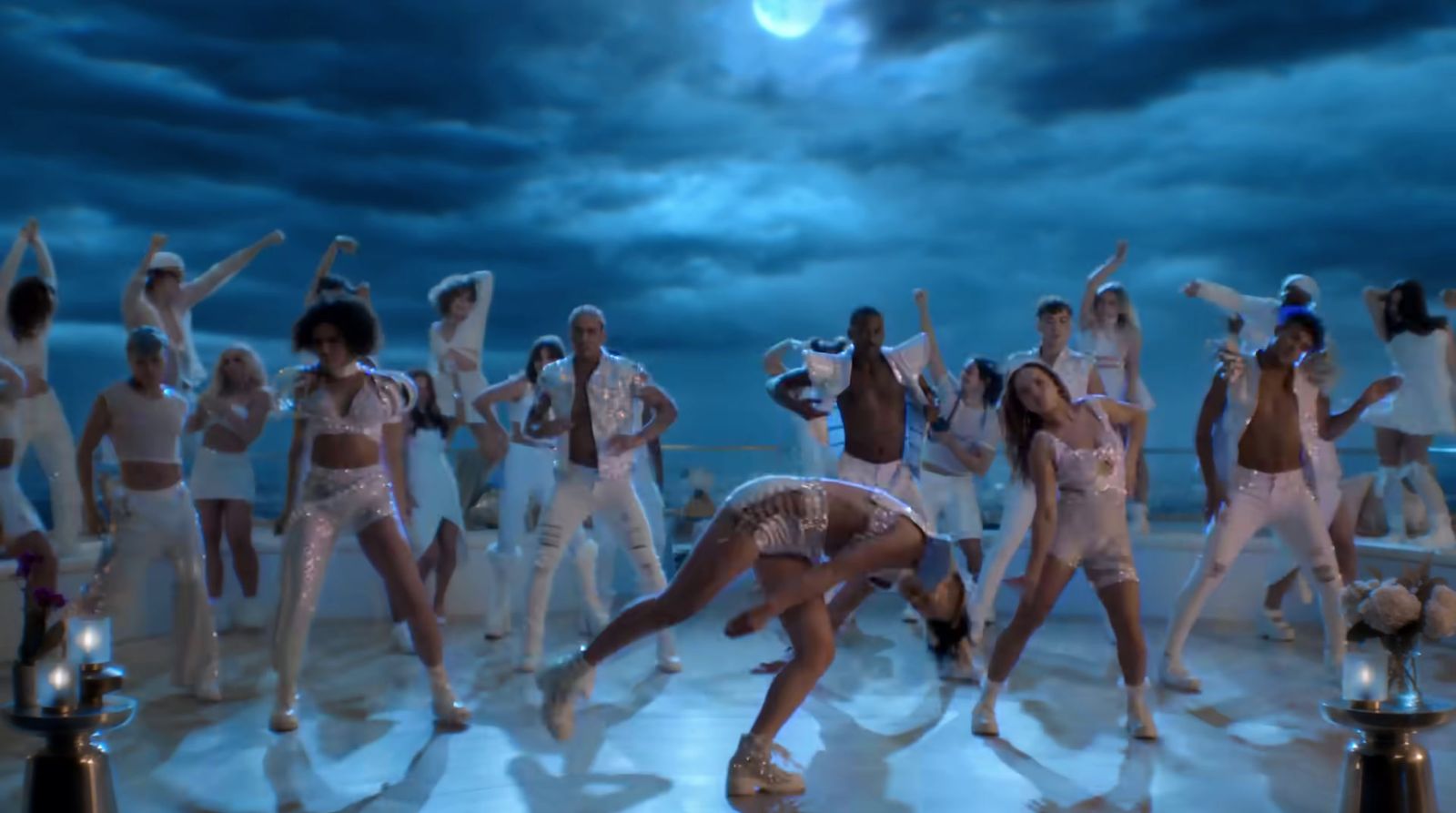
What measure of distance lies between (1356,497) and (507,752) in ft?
18.2

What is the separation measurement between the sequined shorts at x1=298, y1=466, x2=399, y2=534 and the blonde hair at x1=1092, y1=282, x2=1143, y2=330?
4.64m

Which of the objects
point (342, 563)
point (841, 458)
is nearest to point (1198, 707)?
point (841, 458)

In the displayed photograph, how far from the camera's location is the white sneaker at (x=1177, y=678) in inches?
215

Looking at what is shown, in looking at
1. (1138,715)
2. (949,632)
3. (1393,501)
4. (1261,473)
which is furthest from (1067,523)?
(1393,501)

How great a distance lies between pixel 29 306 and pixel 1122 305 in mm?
6023

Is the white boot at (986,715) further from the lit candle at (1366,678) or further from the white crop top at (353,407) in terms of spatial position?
the white crop top at (353,407)

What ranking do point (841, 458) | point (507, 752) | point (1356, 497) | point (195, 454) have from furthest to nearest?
1. point (1356, 497)
2. point (195, 454)
3. point (841, 458)
4. point (507, 752)

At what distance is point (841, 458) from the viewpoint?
240 inches

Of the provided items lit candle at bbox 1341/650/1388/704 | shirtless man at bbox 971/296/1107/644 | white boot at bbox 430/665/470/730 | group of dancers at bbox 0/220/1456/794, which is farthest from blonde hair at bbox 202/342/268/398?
lit candle at bbox 1341/650/1388/704

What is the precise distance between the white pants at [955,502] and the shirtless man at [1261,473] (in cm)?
179

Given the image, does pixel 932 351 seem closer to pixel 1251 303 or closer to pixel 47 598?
pixel 1251 303

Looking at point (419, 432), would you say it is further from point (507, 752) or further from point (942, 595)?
point (942, 595)

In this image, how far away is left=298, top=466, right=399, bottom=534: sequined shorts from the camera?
4.66m

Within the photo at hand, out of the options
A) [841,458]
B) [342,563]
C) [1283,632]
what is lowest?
[1283,632]
